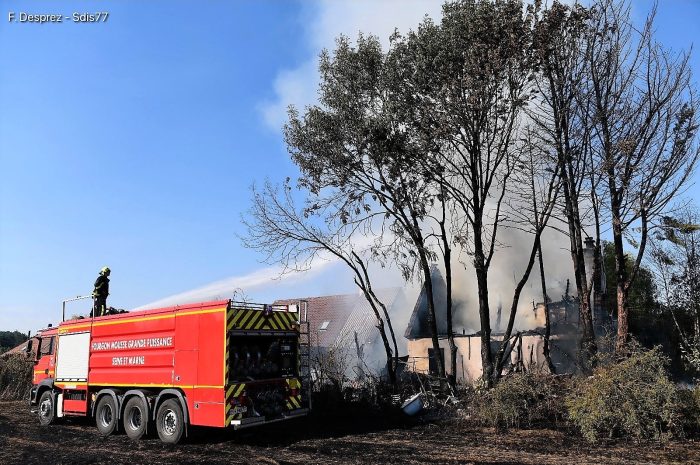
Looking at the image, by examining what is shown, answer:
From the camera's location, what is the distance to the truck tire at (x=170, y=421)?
11.5 metres

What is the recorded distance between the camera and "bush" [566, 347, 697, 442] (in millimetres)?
10930

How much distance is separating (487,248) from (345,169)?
5973mm

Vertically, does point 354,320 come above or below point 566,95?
below

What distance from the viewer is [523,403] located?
43.4ft

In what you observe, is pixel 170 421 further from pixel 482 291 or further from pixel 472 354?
pixel 472 354

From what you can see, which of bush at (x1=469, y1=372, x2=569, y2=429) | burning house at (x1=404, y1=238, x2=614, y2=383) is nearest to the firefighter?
bush at (x1=469, y1=372, x2=569, y2=429)

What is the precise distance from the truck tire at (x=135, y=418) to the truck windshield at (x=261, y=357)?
2686mm

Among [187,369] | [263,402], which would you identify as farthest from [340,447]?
[187,369]

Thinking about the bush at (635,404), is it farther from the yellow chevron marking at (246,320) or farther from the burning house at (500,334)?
the burning house at (500,334)

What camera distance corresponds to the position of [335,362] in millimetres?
17484

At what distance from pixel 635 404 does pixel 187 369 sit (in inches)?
376

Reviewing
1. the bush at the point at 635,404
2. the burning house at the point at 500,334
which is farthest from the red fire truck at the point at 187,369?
the burning house at the point at 500,334

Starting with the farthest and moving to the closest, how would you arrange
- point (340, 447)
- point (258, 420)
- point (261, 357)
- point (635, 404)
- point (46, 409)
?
point (46, 409) → point (261, 357) → point (258, 420) → point (635, 404) → point (340, 447)

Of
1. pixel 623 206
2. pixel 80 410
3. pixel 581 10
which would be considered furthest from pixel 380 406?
pixel 581 10
